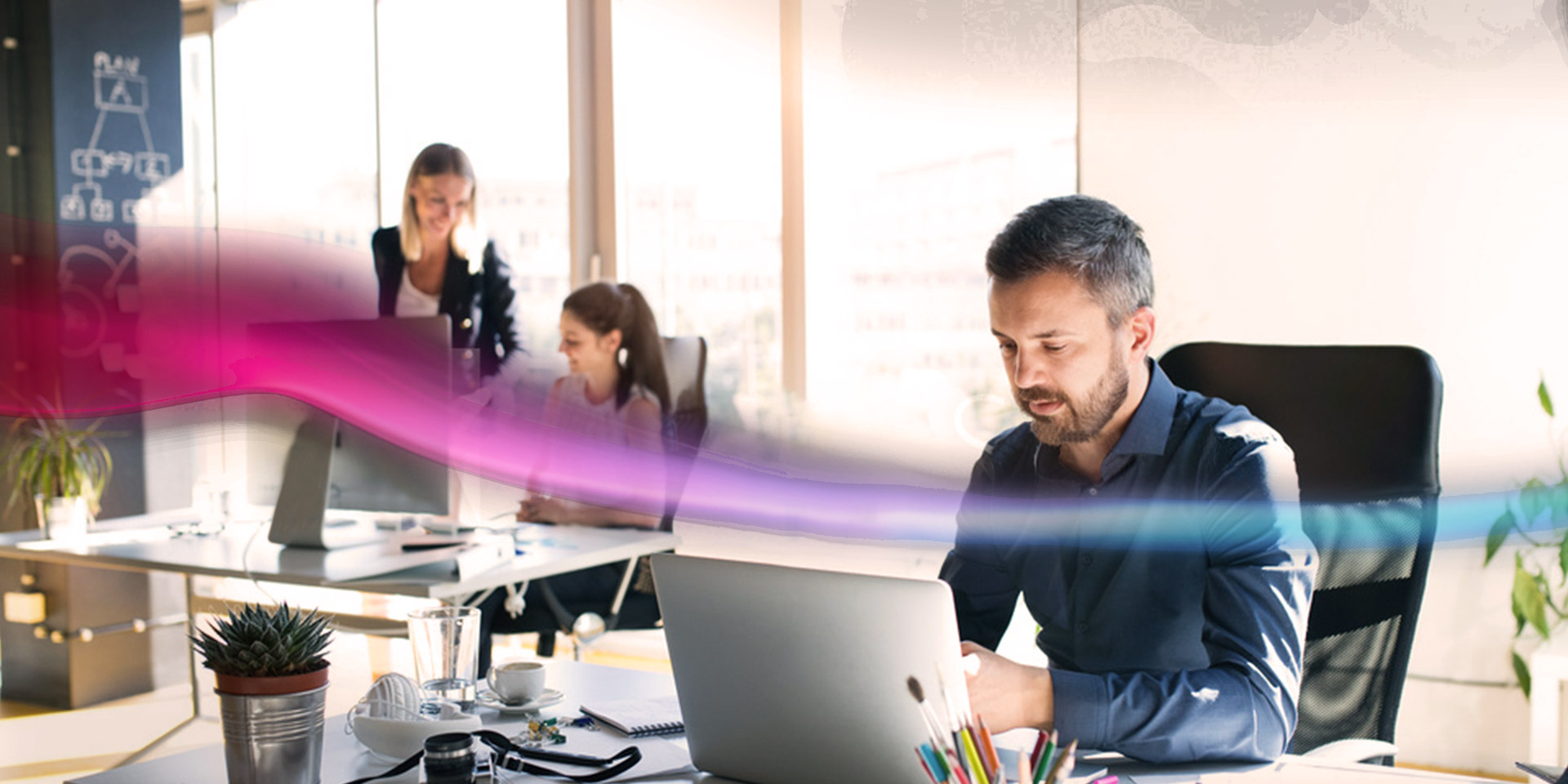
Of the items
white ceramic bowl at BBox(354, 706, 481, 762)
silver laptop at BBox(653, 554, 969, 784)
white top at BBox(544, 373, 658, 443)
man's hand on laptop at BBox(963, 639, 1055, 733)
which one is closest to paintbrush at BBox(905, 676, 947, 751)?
silver laptop at BBox(653, 554, 969, 784)

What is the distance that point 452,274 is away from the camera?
12.3ft

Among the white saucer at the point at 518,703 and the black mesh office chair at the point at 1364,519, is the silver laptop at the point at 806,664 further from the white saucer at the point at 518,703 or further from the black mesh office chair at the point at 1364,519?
the black mesh office chair at the point at 1364,519

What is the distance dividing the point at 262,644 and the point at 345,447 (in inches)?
66.8

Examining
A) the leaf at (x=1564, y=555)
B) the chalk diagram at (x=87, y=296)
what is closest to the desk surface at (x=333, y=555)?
the chalk diagram at (x=87, y=296)

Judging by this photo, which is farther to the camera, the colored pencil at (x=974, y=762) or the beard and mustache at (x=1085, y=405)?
the beard and mustache at (x=1085, y=405)

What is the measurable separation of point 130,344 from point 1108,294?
362 centimetres

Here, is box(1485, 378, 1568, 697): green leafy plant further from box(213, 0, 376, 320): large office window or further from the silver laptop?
box(213, 0, 376, 320): large office window

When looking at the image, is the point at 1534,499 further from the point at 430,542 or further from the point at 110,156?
the point at 110,156

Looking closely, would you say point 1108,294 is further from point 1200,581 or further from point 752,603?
point 752,603

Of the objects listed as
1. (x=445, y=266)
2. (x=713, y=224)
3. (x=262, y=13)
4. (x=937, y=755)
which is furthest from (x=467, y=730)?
(x=262, y=13)

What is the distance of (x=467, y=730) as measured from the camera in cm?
130

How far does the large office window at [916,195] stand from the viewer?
3.70 meters

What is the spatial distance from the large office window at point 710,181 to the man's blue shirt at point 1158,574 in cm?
254

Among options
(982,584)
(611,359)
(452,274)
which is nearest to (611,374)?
(611,359)
